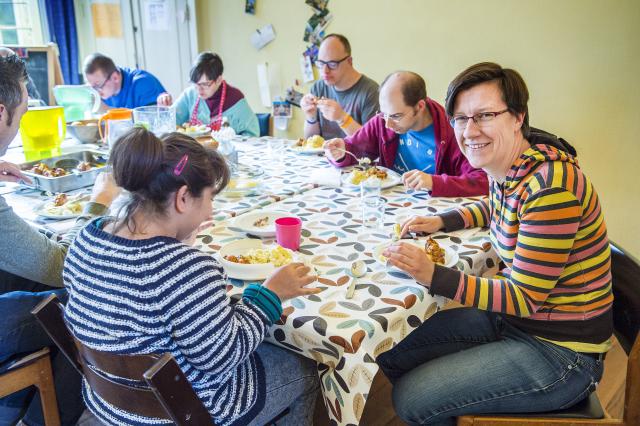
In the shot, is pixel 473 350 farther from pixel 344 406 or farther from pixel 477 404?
pixel 344 406

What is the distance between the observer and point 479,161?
124 cm

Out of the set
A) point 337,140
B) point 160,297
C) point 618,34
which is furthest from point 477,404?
point 618,34

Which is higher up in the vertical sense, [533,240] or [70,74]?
[70,74]

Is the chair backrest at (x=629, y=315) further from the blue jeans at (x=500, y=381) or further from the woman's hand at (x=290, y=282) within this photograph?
the woman's hand at (x=290, y=282)

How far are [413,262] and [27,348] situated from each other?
961 millimetres

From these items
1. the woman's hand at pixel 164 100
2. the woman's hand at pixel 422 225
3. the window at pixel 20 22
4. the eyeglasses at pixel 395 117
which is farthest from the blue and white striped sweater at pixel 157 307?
the window at pixel 20 22

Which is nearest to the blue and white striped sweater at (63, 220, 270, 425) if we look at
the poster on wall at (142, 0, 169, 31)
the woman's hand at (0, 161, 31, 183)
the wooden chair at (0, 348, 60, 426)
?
the wooden chair at (0, 348, 60, 426)

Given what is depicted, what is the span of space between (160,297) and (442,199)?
1.25 metres

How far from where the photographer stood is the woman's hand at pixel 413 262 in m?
1.13

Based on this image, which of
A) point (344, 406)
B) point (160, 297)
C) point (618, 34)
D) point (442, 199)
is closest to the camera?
point (160, 297)

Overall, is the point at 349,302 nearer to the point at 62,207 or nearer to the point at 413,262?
the point at 413,262

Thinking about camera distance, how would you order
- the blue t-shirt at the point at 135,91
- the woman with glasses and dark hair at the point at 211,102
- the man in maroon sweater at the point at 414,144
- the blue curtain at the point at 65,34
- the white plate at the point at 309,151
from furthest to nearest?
the blue curtain at the point at 65,34 → the blue t-shirt at the point at 135,91 → the woman with glasses and dark hair at the point at 211,102 → the white plate at the point at 309,151 → the man in maroon sweater at the point at 414,144

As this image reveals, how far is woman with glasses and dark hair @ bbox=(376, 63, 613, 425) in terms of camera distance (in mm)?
1060

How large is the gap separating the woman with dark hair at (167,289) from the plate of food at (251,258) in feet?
0.47
